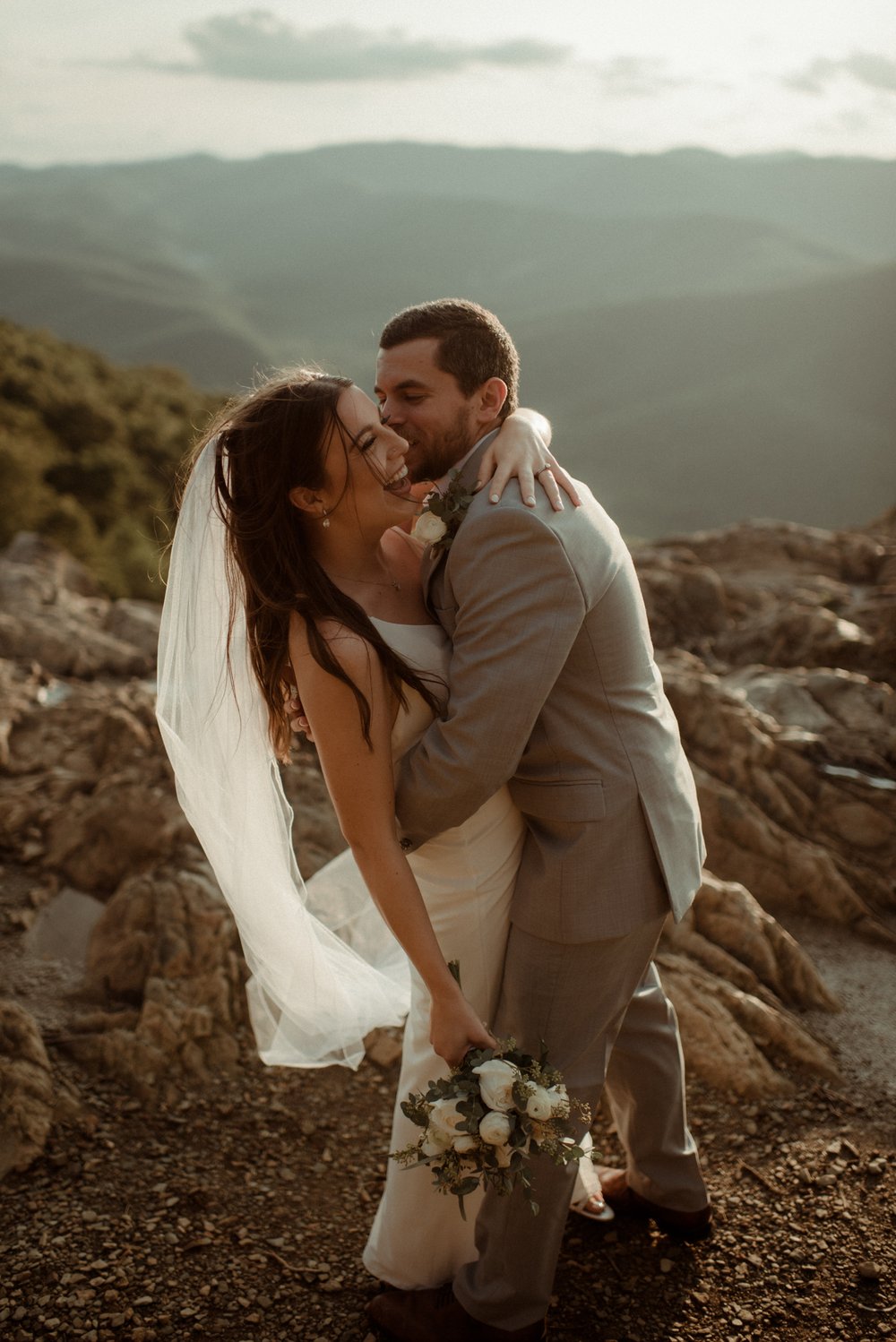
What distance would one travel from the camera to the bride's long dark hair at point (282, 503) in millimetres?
2613

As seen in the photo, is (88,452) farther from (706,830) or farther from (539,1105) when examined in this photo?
(539,1105)

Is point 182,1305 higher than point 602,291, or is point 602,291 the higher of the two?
point 602,291

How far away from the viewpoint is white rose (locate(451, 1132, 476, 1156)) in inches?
91.8

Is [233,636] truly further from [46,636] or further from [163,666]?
[46,636]

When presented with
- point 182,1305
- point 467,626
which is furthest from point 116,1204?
point 467,626

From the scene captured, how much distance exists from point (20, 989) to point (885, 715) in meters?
5.58

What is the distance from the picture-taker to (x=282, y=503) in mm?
2686

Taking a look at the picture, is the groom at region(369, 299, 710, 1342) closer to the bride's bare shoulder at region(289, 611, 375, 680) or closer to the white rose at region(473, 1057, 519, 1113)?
the bride's bare shoulder at region(289, 611, 375, 680)

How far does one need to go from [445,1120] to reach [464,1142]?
64mm

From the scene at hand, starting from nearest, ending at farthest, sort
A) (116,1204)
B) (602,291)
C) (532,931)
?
(532,931), (116,1204), (602,291)

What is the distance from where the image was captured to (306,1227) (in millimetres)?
3424

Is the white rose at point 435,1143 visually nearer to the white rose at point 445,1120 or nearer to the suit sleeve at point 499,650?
the white rose at point 445,1120

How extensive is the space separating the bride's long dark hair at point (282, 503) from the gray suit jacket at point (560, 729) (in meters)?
0.26

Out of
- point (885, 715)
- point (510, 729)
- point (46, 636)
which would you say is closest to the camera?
point (510, 729)
